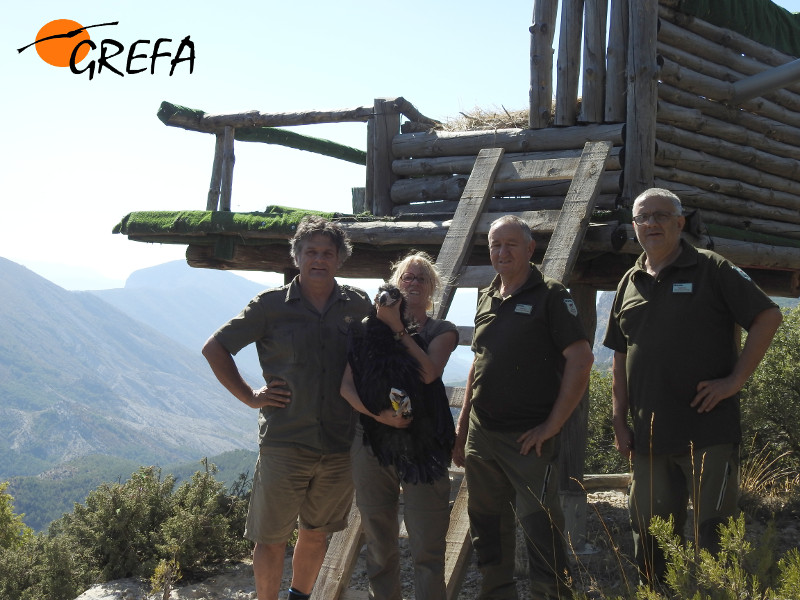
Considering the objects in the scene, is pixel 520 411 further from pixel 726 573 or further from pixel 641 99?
pixel 641 99

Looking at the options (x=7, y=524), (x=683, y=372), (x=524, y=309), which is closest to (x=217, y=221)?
(x=524, y=309)

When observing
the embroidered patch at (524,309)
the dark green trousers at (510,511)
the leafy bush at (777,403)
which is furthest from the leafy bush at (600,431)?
the embroidered patch at (524,309)

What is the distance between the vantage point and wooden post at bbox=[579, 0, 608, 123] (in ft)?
21.5

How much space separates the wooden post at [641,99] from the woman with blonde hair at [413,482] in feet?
9.65

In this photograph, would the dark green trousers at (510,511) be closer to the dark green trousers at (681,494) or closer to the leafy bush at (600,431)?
the dark green trousers at (681,494)

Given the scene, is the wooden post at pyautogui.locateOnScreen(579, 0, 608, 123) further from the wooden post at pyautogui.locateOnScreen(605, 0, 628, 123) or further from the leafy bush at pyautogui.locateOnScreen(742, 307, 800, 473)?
the leafy bush at pyautogui.locateOnScreen(742, 307, 800, 473)

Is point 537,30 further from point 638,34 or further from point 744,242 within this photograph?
point 744,242

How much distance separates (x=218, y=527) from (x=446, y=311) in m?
3.26

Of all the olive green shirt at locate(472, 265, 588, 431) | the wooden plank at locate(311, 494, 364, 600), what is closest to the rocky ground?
the wooden plank at locate(311, 494, 364, 600)

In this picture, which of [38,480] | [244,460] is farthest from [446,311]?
[38,480]

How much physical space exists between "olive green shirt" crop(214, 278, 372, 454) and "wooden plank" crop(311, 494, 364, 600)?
79 cm

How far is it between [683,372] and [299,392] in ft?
5.97

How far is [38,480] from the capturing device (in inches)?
5394

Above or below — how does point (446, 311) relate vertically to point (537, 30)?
below
